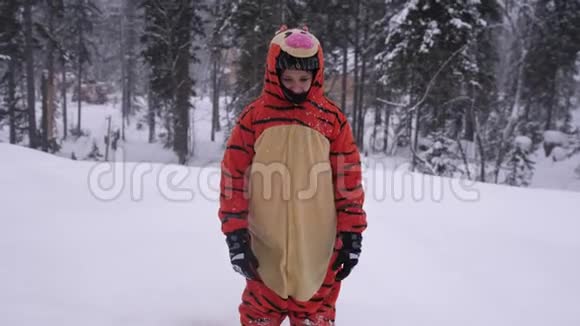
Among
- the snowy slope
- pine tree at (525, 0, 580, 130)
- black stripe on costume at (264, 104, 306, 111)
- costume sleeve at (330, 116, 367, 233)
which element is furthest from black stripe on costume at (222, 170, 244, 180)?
pine tree at (525, 0, 580, 130)

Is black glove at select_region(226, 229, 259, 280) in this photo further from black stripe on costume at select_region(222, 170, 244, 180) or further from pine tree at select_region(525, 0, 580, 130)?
pine tree at select_region(525, 0, 580, 130)

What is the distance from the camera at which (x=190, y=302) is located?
9.26ft

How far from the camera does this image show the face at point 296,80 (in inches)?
77.3

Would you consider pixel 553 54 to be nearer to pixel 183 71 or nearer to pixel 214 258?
pixel 183 71

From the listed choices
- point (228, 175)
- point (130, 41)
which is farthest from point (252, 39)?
point (130, 41)

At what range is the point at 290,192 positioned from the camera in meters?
2.01

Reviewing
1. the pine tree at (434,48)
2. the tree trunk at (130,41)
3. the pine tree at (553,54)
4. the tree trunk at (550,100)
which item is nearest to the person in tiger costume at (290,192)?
the pine tree at (434,48)

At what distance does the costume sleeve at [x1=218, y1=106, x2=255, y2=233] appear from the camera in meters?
2.00

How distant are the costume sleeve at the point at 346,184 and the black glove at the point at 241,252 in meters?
0.52

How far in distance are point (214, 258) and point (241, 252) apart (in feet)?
5.67

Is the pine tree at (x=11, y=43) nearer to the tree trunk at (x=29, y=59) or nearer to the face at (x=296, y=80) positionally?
the tree trunk at (x=29, y=59)

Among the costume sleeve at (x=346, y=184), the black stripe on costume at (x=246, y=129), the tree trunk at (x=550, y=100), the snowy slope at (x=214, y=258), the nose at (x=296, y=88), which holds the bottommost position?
the snowy slope at (x=214, y=258)

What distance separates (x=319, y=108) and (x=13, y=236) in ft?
10.8

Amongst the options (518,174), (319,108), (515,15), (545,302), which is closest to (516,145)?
(518,174)
